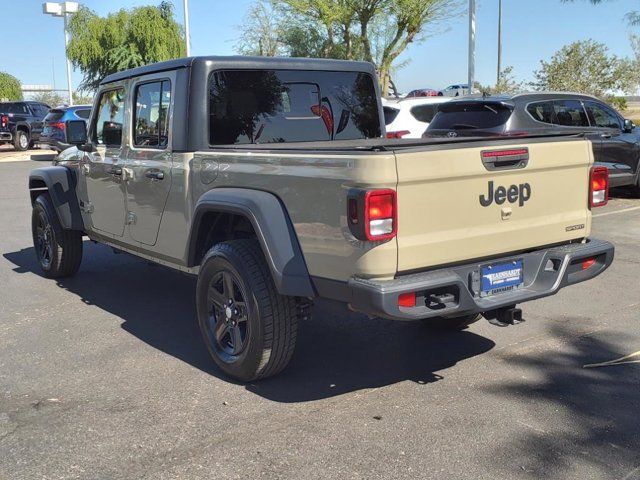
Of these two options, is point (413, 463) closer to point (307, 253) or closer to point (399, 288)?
point (399, 288)

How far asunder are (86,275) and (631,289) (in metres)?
5.46

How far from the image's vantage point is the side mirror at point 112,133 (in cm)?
560

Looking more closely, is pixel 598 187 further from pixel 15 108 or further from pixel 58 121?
pixel 15 108

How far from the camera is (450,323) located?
206 inches

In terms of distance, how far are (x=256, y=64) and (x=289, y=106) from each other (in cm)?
39

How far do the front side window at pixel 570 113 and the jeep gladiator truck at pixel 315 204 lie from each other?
5128 mm

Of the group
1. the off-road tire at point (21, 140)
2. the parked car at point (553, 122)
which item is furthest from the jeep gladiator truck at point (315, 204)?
the off-road tire at point (21, 140)

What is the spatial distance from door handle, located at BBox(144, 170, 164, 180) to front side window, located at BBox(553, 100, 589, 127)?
677 cm

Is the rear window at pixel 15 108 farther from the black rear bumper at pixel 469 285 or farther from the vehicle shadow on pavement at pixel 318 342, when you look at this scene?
the black rear bumper at pixel 469 285

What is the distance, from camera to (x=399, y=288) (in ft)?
11.1

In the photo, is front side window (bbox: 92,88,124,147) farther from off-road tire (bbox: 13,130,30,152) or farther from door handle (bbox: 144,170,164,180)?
off-road tire (bbox: 13,130,30,152)

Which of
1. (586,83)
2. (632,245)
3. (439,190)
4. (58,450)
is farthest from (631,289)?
(586,83)

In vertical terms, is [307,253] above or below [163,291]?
above

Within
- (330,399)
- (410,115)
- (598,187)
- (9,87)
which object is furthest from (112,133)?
(9,87)
